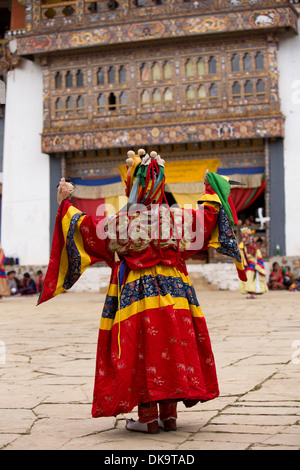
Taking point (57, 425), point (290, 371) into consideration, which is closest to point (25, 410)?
point (57, 425)

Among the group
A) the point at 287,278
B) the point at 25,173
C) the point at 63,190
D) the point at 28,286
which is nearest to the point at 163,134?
the point at 25,173

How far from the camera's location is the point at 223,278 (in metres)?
17.0

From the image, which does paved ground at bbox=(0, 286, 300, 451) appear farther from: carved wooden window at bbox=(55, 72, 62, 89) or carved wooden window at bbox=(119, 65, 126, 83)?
carved wooden window at bbox=(55, 72, 62, 89)

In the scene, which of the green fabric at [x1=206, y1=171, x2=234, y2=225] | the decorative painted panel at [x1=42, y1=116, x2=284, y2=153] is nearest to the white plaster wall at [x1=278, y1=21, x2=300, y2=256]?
the decorative painted panel at [x1=42, y1=116, x2=284, y2=153]

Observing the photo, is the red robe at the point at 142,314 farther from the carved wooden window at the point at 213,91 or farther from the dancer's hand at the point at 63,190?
the carved wooden window at the point at 213,91

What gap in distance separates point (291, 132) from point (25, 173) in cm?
700

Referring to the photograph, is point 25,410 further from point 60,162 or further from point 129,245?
point 60,162

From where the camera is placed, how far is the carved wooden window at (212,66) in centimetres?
1736

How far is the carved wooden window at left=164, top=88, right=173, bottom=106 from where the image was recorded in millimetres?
17531

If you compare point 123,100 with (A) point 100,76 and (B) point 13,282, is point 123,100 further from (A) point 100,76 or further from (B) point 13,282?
(B) point 13,282

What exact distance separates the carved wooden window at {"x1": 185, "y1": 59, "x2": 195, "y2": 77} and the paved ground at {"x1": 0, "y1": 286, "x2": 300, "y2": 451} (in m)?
10.6

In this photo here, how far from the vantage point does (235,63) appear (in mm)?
17281

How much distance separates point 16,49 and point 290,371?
50.4 feet

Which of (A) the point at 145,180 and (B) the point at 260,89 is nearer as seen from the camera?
(A) the point at 145,180
